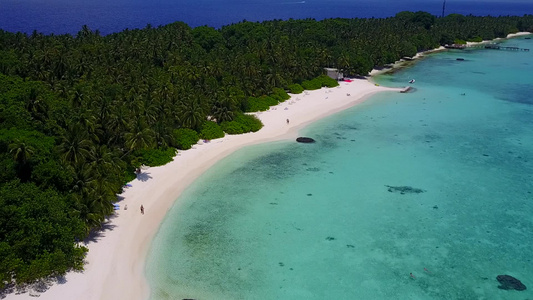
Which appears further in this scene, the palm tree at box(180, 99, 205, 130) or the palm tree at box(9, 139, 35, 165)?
the palm tree at box(180, 99, 205, 130)

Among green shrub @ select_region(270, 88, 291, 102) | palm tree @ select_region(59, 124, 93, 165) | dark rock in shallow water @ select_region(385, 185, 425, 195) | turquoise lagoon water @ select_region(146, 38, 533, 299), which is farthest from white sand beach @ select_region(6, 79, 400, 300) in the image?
dark rock in shallow water @ select_region(385, 185, 425, 195)

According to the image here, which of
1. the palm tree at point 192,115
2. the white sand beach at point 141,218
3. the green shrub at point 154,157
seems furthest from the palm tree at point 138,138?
the palm tree at point 192,115

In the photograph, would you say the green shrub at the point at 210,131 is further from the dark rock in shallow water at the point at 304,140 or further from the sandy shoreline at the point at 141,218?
the dark rock in shallow water at the point at 304,140

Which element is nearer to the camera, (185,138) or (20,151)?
(20,151)

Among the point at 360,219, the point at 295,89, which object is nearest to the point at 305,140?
the point at 360,219

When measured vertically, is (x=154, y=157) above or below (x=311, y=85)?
below

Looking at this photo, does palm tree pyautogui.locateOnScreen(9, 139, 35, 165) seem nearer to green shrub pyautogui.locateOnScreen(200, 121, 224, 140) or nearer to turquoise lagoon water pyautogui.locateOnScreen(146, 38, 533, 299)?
turquoise lagoon water pyautogui.locateOnScreen(146, 38, 533, 299)

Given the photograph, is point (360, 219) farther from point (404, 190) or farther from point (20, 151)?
point (20, 151)

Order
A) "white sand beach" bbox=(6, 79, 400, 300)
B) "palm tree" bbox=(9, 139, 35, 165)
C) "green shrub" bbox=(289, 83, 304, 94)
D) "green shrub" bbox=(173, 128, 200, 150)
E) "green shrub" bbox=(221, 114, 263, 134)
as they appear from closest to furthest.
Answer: "white sand beach" bbox=(6, 79, 400, 300) → "palm tree" bbox=(9, 139, 35, 165) → "green shrub" bbox=(173, 128, 200, 150) → "green shrub" bbox=(221, 114, 263, 134) → "green shrub" bbox=(289, 83, 304, 94)
